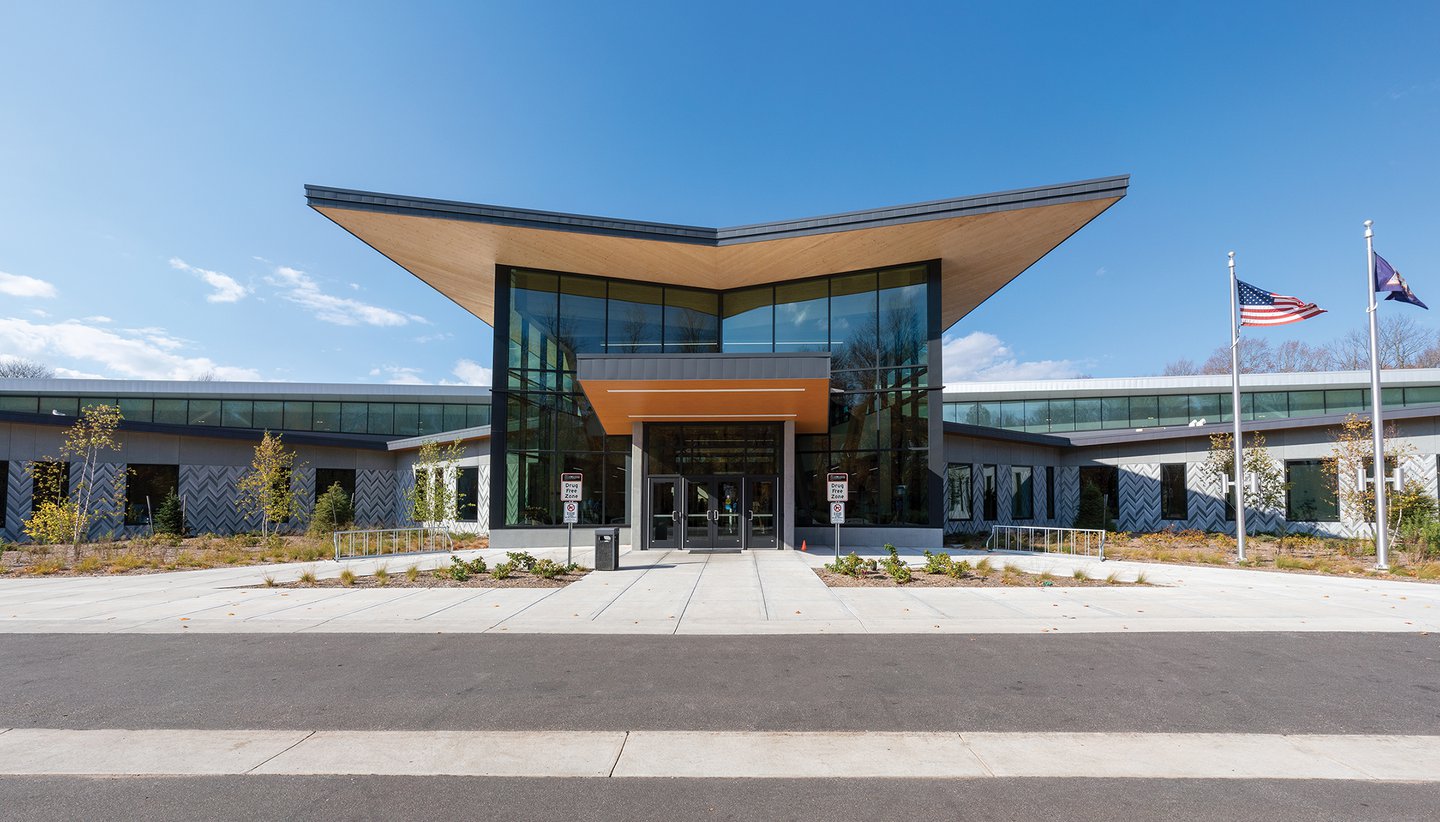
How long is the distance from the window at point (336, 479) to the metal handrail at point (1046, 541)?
2769 cm

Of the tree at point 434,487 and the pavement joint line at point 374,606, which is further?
the tree at point 434,487

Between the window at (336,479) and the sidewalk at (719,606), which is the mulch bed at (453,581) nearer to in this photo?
the sidewalk at (719,606)

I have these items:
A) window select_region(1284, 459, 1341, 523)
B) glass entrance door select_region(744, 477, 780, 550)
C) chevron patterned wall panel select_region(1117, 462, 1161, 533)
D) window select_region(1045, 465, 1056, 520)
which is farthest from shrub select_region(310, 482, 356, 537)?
window select_region(1284, 459, 1341, 523)

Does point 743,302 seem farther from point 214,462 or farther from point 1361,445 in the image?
point 214,462

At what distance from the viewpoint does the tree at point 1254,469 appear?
24094 millimetres

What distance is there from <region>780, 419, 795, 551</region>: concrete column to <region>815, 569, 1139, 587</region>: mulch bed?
20.2 feet

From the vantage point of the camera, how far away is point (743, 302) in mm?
25062

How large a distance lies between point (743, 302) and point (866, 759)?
21.0 metres

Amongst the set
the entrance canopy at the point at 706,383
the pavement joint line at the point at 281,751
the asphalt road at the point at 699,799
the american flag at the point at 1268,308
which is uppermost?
the american flag at the point at 1268,308

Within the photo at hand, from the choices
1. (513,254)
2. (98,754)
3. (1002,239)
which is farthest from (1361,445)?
(98,754)

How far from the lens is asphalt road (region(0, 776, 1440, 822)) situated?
4.23 meters

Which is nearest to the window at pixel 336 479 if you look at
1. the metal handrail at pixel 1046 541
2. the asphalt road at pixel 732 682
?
the asphalt road at pixel 732 682

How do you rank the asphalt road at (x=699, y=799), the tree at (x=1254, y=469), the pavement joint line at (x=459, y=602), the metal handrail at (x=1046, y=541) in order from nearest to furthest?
1. the asphalt road at (x=699, y=799)
2. the pavement joint line at (x=459, y=602)
3. the metal handrail at (x=1046, y=541)
4. the tree at (x=1254, y=469)

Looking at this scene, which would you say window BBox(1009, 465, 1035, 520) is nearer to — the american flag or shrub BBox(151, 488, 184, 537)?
the american flag
